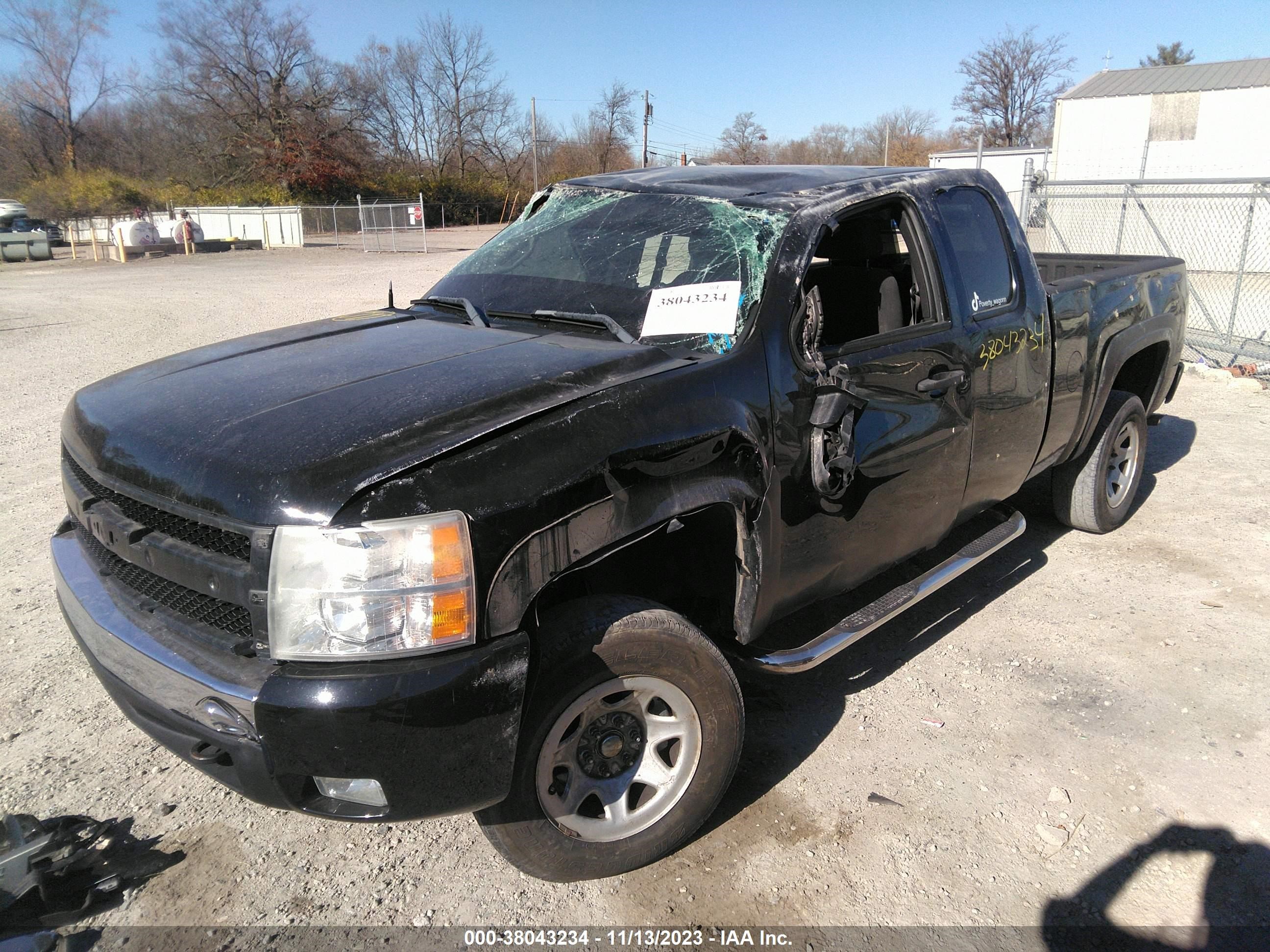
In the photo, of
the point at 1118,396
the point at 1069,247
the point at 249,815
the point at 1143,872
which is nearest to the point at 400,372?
the point at 249,815

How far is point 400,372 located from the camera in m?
2.68

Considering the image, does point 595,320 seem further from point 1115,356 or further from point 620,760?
point 1115,356

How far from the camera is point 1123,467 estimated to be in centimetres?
530

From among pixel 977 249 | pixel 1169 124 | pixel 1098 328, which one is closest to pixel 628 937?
pixel 977 249

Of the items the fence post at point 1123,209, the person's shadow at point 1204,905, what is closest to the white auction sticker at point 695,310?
the person's shadow at point 1204,905

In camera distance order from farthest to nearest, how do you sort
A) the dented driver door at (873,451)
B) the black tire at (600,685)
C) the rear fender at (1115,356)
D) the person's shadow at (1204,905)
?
the rear fender at (1115,356) → the dented driver door at (873,451) → the person's shadow at (1204,905) → the black tire at (600,685)

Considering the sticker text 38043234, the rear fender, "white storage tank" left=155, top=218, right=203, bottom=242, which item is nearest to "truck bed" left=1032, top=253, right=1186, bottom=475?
the rear fender

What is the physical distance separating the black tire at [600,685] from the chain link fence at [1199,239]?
314 inches

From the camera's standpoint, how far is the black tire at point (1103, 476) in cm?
491

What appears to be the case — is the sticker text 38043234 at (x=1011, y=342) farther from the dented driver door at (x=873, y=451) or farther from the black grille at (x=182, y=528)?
the black grille at (x=182, y=528)

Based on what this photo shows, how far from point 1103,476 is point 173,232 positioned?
3653 centimetres

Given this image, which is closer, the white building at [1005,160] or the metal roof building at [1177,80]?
the metal roof building at [1177,80]

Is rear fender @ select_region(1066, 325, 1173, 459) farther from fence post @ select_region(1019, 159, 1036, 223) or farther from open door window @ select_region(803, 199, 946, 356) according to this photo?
fence post @ select_region(1019, 159, 1036, 223)

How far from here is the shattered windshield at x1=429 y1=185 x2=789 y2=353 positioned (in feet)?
9.63
